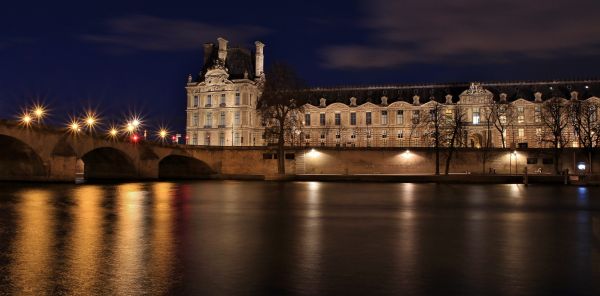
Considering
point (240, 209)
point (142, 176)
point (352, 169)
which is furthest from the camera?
point (352, 169)

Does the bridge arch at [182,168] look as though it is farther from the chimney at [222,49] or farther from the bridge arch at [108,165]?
the chimney at [222,49]

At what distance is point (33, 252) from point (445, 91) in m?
108

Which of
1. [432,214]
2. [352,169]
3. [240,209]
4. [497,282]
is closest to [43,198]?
[240,209]

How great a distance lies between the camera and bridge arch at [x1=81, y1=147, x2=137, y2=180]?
238ft

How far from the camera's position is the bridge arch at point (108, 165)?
7269 centimetres

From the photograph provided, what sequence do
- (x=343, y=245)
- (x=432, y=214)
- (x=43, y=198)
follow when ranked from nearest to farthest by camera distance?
(x=343, y=245) < (x=432, y=214) < (x=43, y=198)

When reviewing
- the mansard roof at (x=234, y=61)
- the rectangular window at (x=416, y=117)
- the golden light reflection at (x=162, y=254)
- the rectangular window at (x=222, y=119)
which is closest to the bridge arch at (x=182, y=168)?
the rectangular window at (x=222, y=119)

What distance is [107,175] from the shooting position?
76.6 metres

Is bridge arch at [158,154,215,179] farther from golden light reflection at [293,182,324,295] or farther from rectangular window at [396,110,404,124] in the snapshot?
golden light reflection at [293,182,324,295]

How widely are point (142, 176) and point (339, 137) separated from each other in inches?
2073

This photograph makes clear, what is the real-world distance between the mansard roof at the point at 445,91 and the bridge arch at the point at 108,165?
40447 millimetres

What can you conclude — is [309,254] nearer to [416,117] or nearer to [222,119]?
[416,117]

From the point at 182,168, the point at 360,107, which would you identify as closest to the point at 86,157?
the point at 182,168

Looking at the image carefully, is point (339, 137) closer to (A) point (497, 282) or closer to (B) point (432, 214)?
(B) point (432, 214)
